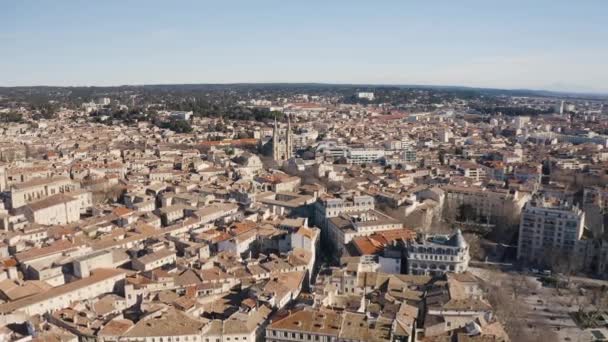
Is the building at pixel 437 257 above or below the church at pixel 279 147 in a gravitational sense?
below

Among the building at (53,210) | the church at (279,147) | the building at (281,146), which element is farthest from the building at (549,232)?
the building at (281,146)

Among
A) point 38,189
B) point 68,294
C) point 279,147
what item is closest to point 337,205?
point 68,294

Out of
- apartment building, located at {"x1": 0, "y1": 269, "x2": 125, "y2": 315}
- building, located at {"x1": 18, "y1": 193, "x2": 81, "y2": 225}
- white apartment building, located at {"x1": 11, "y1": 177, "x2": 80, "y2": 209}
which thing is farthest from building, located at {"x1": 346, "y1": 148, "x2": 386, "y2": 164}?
apartment building, located at {"x1": 0, "y1": 269, "x2": 125, "y2": 315}

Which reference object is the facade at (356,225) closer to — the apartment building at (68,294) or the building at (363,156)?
the apartment building at (68,294)

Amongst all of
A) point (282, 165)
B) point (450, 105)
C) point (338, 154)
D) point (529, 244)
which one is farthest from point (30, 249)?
point (450, 105)

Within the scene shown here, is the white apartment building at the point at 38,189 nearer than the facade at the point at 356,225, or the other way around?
the facade at the point at 356,225

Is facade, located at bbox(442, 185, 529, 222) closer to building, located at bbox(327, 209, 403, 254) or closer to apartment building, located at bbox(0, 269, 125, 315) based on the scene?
building, located at bbox(327, 209, 403, 254)

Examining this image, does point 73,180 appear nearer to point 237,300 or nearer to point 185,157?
point 185,157
